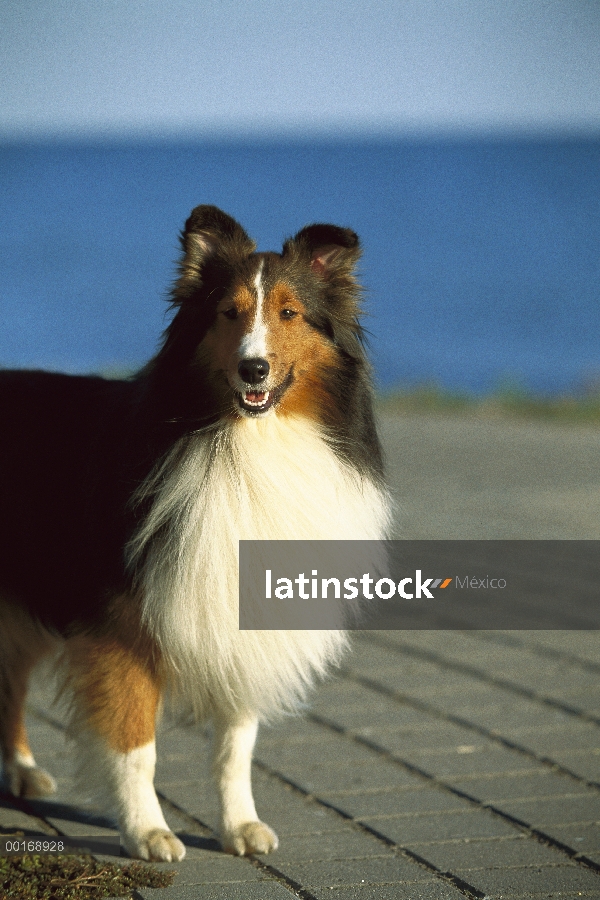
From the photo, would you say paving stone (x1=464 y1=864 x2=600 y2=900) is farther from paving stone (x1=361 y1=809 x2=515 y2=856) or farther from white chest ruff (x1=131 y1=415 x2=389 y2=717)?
white chest ruff (x1=131 y1=415 x2=389 y2=717)

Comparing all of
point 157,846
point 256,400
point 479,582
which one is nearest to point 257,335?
point 256,400

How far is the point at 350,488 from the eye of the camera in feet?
11.8

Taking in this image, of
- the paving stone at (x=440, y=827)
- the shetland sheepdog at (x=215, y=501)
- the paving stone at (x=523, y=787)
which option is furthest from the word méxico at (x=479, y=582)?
the shetland sheepdog at (x=215, y=501)

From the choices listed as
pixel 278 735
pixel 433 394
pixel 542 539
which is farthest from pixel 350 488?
pixel 433 394

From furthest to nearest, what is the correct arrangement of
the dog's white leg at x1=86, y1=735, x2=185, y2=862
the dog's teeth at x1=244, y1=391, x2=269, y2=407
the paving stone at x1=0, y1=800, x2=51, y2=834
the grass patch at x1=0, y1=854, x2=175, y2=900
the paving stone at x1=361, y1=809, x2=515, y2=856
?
the paving stone at x1=0, y1=800, x2=51, y2=834, the paving stone at x1=361, y1=809, x2=515, y2=856, the dog's white leg at x1=86, y1=735, x2=185, y2=862, the dog's teeth at x1=244, y1=391, x2=269, y2=407, the grass patch at x1=0, y1=854, x2=175, y2=900

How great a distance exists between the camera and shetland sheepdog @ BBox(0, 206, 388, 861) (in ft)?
11.0

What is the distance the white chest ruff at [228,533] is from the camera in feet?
11.0

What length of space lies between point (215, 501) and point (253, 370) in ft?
1.46

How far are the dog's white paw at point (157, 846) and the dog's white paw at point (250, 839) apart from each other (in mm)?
164

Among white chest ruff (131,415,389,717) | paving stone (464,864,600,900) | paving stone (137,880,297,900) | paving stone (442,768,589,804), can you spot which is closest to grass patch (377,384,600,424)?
paving stone (442,768,589,804)

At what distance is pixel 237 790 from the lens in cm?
359

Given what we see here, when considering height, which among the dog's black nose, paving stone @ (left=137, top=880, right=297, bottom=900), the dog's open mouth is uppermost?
the dog's black nose

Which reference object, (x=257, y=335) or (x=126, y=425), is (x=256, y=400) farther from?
(x=126, y=425)

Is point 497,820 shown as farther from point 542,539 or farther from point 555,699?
point 542,539
